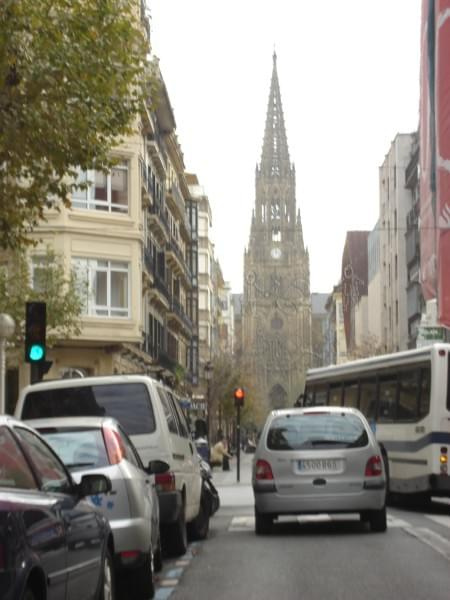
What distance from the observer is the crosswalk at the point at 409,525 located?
16.7 meters

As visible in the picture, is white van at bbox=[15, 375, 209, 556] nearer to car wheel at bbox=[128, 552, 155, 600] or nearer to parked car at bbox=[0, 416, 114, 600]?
car wheel at bbox=[128, 552, 155, 600]

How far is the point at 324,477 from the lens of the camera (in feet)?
61.4

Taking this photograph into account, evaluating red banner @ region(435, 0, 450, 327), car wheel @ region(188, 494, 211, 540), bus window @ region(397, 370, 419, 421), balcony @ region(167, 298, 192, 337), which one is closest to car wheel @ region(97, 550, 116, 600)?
car wheel @ region(188, 494, 211, 540)

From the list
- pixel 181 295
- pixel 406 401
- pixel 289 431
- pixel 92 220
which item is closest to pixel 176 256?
pixel 181 295

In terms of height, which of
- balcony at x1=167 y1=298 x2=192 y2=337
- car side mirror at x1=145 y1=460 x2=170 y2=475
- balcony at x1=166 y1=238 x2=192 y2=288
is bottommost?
car side mirror at x1=145 y1=460 x2=170 y2=475

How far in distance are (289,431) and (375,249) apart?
91614 millimetres

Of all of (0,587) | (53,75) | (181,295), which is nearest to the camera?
(0,587)

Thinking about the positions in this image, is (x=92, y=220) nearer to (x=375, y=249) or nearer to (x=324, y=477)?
(x=324, y=477)

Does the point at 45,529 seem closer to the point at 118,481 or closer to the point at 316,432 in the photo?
the point at 118,481

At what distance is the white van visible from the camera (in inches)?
603

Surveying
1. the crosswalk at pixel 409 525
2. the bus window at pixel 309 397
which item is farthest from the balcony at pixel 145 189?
the crosswalk at pixel 409 525

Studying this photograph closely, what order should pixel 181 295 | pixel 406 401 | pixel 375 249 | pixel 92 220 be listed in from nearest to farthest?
pixel 406 401, pixel 92 220, pixel 181 295, pixel 375 249

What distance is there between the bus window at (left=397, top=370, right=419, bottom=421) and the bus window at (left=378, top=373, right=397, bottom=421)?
333mm

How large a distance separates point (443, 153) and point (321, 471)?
94.9 ft
